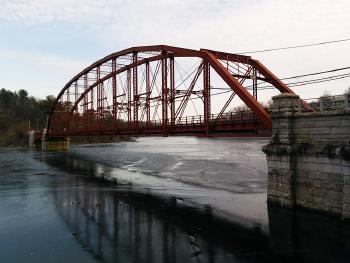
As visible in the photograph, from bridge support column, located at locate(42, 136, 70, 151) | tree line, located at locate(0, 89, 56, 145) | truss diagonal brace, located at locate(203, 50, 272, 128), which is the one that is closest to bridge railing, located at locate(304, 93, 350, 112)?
truss diagonal brace, located at locate(203, 50, 272, 128)

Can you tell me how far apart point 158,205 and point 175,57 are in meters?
21.0

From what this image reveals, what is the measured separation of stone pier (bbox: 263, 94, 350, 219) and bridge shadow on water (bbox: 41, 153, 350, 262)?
884 mm

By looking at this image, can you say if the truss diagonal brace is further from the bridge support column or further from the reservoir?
the bridge support column

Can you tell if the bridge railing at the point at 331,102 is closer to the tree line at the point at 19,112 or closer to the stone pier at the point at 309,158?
the stone pier at the point at 309,158

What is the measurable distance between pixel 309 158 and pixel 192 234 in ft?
26.3

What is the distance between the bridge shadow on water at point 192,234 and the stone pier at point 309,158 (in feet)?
2.90

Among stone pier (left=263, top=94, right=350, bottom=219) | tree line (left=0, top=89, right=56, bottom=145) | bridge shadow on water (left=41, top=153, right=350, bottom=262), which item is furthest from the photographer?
tree line (left=0, top=89, right=56, bottom=145)

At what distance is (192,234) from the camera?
19.1 metres

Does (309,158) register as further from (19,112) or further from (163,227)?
(19,112)

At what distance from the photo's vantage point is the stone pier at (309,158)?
797 inches

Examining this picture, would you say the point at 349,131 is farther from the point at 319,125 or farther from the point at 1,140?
the point at 1,140

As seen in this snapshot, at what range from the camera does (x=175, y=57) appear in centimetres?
4300

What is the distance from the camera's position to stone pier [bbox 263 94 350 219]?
20234mm

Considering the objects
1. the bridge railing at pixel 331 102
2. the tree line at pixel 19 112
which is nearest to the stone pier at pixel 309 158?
the bridge railing at pixel 331 102
